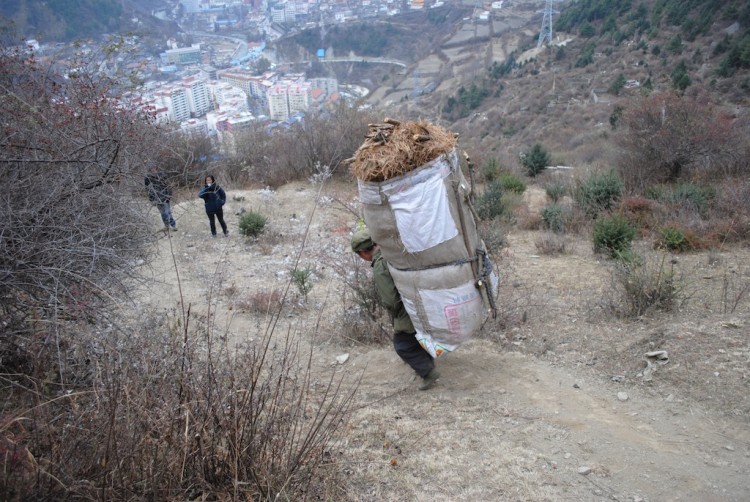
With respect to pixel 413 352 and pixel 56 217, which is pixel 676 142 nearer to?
pixel 413 352

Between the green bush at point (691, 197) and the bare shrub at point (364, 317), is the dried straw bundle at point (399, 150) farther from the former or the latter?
the green bush at point (691, 197)

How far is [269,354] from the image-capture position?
483 cm

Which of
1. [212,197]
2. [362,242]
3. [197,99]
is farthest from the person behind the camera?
[197,99]

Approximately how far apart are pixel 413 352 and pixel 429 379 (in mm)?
280

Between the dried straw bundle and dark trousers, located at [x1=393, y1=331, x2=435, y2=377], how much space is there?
51.1 inches

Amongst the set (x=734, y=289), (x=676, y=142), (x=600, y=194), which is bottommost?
(x=600, y=194)

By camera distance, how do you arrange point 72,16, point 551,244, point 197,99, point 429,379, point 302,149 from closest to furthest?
point 429,379 < point 551,244 < point 302,149 < point 197,99 < point 72,16

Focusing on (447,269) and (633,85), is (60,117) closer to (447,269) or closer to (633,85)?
(447,269)

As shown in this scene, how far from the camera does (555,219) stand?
28.8 feet

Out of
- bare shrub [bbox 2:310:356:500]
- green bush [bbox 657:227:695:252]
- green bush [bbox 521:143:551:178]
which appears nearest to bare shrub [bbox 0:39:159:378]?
bare shrub [bbox 2:310:356:500]

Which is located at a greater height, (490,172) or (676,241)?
(676,241)

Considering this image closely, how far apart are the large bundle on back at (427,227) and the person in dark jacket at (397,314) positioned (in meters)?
0.17

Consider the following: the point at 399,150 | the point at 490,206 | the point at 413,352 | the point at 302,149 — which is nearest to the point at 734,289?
the point at 413,352

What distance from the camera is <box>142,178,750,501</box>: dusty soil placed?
2.69 meters
